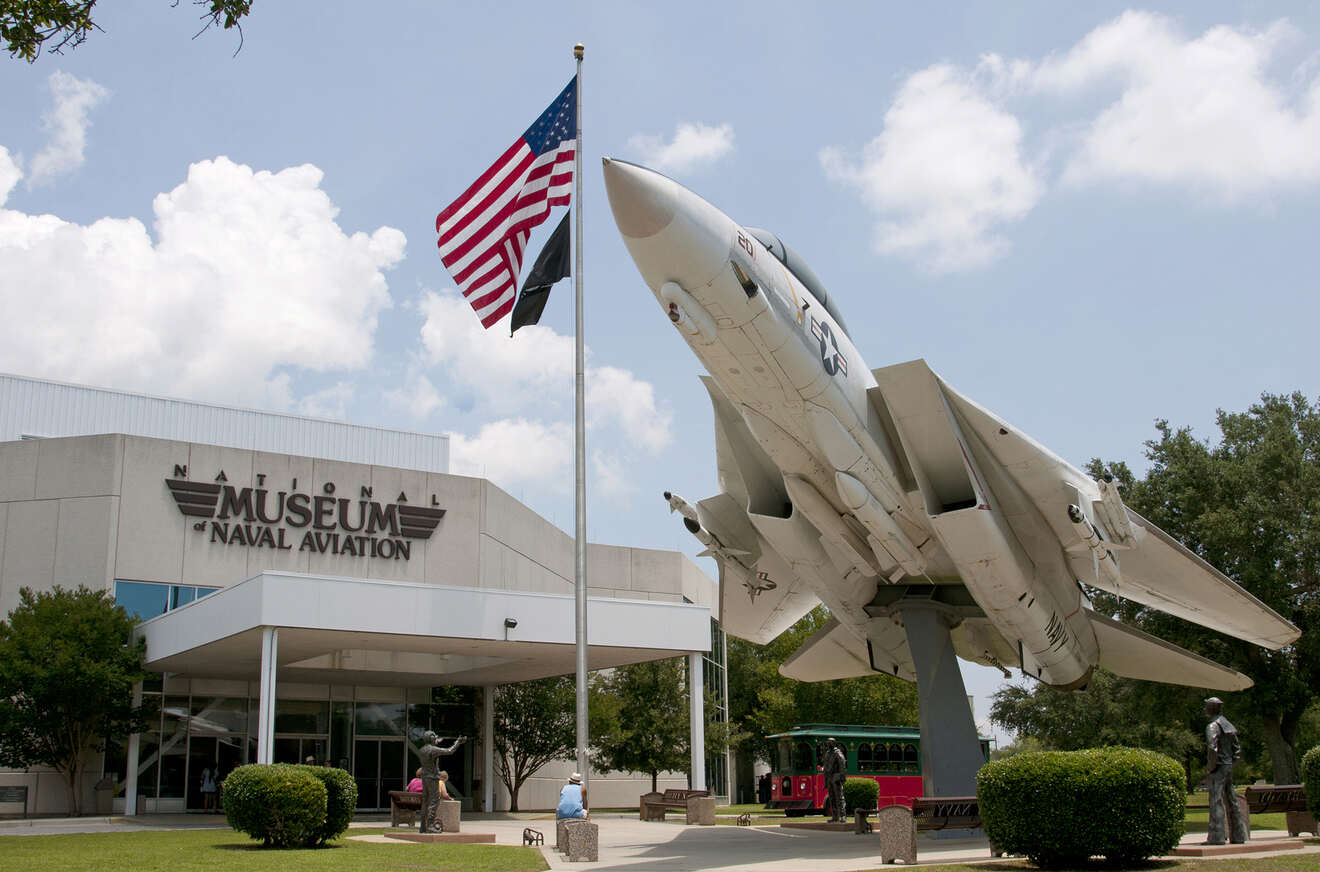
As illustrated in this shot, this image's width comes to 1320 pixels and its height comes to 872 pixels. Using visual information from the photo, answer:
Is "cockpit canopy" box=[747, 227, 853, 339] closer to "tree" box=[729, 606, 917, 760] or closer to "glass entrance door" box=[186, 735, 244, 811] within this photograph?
"glass entrance door" box=[186, 735, 244, 811]

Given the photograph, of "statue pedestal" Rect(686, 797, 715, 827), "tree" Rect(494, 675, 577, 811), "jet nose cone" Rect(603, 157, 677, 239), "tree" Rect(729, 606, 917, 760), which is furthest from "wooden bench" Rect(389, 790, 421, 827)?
"tree" Rect(729, 606, 917, 760)

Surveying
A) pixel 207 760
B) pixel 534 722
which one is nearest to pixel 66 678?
pixel 207 760

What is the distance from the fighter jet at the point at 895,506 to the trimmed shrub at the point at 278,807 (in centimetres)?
675

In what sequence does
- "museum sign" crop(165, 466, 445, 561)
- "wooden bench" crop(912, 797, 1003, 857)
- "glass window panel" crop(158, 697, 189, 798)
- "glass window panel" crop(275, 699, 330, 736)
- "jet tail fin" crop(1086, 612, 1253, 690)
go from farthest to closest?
1. "glass window panel" crop(275, 699, 330, 736)
2. "museum sign" crop(165, 466, 445, 561)
3. "glass window panel" crop(158, 697, 189, 798)
4. "jet tail fin" crop(1086, 612, 1253, 690)
5. "wooden bench" crop(912, 797, 1003, 857)

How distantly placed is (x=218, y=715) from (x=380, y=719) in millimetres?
4982

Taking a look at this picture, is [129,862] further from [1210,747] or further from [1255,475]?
[1255,475]

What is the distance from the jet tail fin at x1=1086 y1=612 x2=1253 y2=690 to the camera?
19172 millimetres

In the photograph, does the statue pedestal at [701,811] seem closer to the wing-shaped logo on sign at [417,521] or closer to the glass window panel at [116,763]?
the wing-shaped logo on sign at [417,521]

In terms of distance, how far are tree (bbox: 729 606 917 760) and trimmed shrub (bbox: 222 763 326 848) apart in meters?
27.6

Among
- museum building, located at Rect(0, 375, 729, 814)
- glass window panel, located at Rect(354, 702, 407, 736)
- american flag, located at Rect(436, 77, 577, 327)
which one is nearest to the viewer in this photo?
american flag, located at Rect(436, 77, 577, 327)

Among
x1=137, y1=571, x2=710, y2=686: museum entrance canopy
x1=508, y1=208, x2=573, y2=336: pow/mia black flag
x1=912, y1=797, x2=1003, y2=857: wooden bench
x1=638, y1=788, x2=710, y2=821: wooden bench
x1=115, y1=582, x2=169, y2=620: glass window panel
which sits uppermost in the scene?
x1=508, y1=208, x2=573, y2=336: pow/mia black flag

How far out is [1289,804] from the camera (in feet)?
49.2

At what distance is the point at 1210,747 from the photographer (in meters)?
12.1

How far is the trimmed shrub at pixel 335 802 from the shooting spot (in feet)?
50.3
